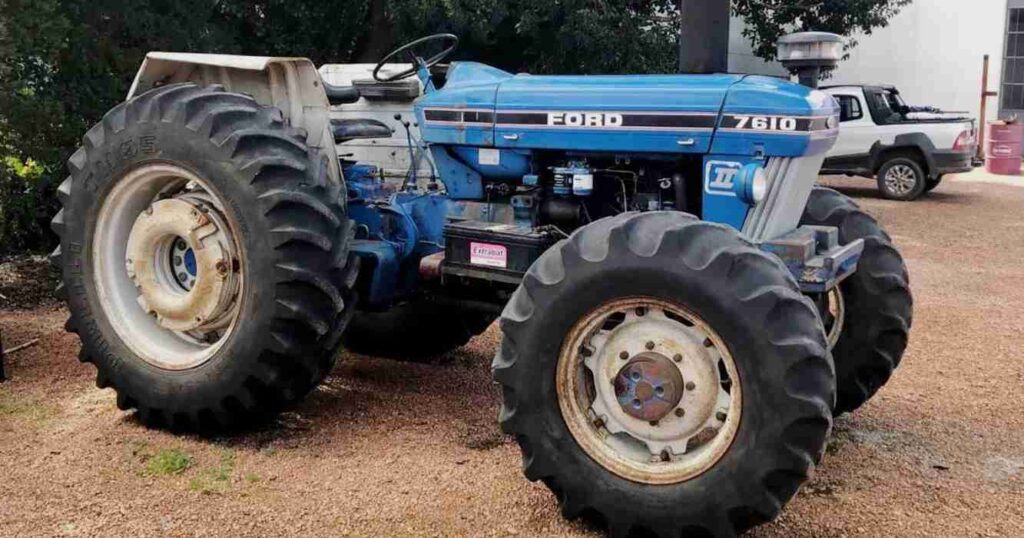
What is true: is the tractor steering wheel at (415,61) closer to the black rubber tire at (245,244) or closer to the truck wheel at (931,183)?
the black rubber tire at (245,244)

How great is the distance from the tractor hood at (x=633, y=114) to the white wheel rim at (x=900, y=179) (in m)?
11.8

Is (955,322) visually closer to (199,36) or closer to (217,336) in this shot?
(217,336)

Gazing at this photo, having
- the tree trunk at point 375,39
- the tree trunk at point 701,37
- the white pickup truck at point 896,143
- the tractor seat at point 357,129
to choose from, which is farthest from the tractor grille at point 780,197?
the white pickup truck at point 896,143

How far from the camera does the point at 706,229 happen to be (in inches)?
138

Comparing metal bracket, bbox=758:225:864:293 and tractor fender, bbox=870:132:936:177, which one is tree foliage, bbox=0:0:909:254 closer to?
tractor fender, bbox=870:132:936:177

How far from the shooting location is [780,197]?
4316mm

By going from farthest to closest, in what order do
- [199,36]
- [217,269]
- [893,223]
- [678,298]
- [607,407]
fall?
[893,223]
[199,36]
[217,269]
[607,407]
[678,298]

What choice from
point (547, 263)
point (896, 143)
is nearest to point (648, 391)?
point (547, 263)

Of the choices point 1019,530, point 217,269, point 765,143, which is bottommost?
point 1019,530

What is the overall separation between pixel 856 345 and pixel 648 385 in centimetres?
160

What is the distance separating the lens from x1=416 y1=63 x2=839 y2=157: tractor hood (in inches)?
164

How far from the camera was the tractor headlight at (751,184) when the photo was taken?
412 cm

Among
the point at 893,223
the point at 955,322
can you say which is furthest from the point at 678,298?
the point at 893,223

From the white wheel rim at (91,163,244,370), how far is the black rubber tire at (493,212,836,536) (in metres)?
1.50
